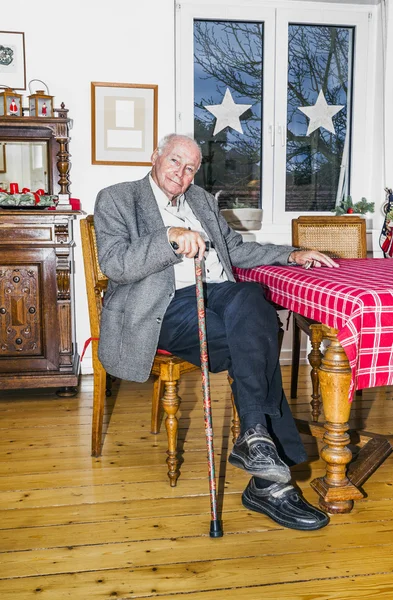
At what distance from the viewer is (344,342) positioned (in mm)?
1722

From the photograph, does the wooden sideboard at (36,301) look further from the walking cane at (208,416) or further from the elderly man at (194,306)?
the walking cane at (208,416)

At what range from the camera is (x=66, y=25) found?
3.55 m

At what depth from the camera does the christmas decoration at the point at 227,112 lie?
394 centimetres

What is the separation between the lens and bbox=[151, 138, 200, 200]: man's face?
7.69 feet

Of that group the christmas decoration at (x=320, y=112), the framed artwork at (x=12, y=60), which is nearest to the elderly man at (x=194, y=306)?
the framed artwork at (x=12, y=60)

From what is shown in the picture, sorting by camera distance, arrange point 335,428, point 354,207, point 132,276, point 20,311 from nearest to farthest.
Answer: point 335,428
point 132,276
point 20,311
point 354,207

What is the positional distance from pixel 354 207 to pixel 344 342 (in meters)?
2.37

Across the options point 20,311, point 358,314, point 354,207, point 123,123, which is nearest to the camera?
point 358,314

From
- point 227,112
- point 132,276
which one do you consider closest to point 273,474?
point 132,276

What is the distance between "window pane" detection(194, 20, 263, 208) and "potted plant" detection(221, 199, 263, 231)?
0.28 m

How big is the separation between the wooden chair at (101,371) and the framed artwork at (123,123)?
4.22 feet

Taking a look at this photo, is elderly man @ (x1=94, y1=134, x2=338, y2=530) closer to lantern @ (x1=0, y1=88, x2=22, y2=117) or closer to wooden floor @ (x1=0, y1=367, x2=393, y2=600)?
wooden floor @ (x1=0, y1=367, x2=393, y2=600)

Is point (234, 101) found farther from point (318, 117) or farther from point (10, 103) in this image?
point (10, 103)

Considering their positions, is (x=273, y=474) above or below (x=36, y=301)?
below
